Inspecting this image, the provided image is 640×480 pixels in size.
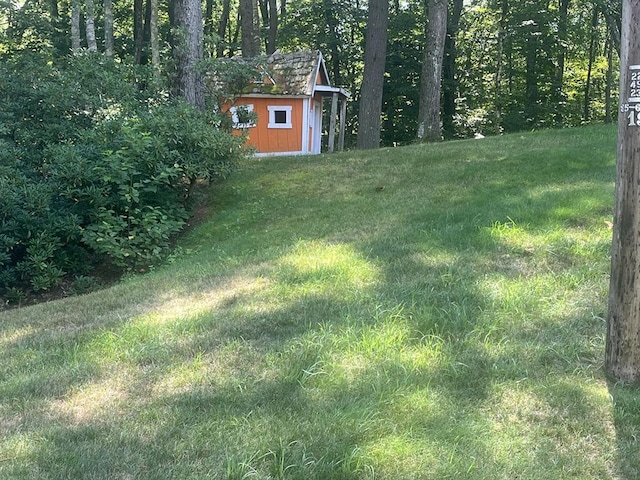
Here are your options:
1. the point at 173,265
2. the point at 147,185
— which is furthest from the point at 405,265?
Result: the point at 147,185

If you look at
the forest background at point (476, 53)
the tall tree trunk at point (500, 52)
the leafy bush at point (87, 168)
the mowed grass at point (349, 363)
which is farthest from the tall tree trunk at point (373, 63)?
the tall tree trunk at point (500, 52)

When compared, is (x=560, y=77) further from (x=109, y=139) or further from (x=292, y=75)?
(x=109, y=139)

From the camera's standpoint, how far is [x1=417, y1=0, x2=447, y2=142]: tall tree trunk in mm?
14516

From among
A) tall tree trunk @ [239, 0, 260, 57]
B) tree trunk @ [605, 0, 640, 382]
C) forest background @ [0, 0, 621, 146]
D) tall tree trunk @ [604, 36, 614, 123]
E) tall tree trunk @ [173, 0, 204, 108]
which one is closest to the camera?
tree trunk @ [605, 0, 640, 382]

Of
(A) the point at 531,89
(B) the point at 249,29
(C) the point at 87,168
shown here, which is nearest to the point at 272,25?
(B) the point at 249,29

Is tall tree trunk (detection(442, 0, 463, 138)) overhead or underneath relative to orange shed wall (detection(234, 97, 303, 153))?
overhead

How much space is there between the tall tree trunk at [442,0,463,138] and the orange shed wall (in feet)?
38.6

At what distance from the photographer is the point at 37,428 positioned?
8.78 feet

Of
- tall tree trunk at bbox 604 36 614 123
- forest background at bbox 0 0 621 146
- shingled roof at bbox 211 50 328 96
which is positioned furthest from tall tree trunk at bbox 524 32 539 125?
shingled roof at bbox 211 50 328 96

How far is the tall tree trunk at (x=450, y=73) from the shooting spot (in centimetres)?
2529

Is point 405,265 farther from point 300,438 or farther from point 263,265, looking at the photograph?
point 300,438

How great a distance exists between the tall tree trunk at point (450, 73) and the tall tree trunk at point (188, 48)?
1728 centimetres

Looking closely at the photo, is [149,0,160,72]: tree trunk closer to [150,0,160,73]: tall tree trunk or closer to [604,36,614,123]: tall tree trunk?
[150,0,160,73]: tall tree trunk

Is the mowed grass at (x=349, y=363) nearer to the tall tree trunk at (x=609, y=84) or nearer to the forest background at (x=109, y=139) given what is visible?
the forest background at (x=109, y=139)
